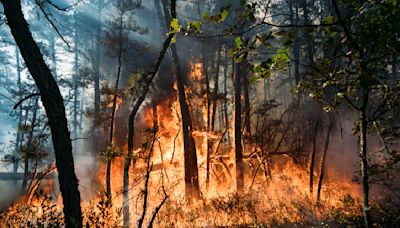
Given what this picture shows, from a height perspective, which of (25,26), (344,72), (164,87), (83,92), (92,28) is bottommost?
(344,72)

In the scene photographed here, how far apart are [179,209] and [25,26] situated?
Answer: 321 inches

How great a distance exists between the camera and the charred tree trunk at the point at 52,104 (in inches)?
166

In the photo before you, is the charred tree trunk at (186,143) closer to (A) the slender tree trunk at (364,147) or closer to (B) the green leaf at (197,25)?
(A) the slender tree trunk at (364,147)

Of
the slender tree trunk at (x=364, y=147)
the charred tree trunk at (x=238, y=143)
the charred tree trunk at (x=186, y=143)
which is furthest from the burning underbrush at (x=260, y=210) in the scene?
the slender tree trunk at (x=364, y=147)

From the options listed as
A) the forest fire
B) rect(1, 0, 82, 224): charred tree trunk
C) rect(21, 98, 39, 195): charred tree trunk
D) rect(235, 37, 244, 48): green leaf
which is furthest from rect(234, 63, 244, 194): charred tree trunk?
rect(235, 37, 244, 48): green leaf

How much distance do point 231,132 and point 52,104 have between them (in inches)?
527

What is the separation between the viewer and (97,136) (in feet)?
76.4

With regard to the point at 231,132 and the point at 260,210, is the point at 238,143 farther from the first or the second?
the point at 231,132

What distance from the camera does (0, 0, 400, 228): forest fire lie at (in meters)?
3.18

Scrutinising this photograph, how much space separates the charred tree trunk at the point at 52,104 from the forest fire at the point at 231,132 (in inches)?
0.6

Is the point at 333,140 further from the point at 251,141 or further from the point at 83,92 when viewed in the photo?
the point at 83,92

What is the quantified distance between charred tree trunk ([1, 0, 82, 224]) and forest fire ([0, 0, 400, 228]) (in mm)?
15

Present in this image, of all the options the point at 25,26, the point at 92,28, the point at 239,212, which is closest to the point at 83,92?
the point at 92,28

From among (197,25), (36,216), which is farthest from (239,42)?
(36,216)
